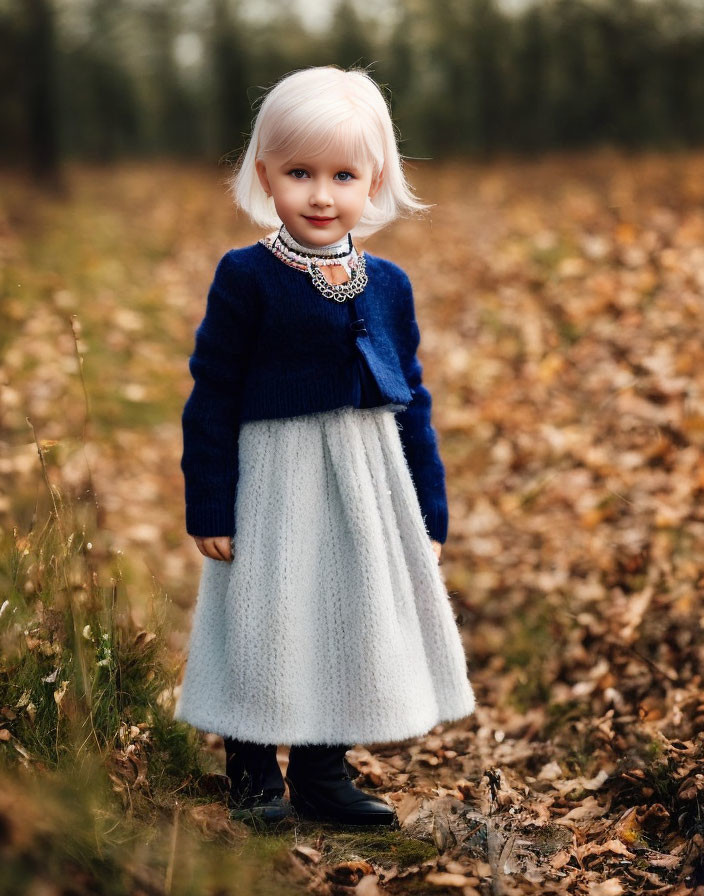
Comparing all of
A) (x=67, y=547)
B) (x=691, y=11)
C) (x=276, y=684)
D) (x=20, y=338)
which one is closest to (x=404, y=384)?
(x=276, y=684)

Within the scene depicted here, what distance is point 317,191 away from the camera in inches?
96.8

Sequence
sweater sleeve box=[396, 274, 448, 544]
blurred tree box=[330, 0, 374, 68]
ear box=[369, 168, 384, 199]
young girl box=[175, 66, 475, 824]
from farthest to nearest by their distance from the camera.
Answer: blurred tree box=[330, 0, 374, 68]
sweater sleeve box=[396, 274, 448, 544]
ear box=[369, 168, 384, 199]
young girl box=[175, 66, 475, 824]

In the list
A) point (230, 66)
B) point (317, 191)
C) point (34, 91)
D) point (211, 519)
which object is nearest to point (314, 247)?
point (317, 191)

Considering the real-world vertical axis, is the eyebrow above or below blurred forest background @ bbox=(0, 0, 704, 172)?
above

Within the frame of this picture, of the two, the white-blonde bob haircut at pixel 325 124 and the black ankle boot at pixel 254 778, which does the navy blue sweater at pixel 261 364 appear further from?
the black ankle boot at pixel 254 778

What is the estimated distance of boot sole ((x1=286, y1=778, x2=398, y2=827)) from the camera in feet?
8.93

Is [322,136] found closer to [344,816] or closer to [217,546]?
[217,546]

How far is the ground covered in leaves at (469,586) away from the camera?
7.93ft

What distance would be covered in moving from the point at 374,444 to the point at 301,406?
0.25m

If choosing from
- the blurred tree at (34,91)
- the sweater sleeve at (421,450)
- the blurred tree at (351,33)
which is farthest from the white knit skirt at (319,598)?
the blurred tree at (351,33)

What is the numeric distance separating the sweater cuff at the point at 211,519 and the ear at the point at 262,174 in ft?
2.92

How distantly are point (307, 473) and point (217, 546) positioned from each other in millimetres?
326

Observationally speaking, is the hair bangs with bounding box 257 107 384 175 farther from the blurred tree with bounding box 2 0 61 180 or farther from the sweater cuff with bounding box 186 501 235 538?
the blurred tree with bounding box 2 0 61 180

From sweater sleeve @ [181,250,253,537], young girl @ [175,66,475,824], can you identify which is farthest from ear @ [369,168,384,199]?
sweater sleeve @ [181,250,253,537]
